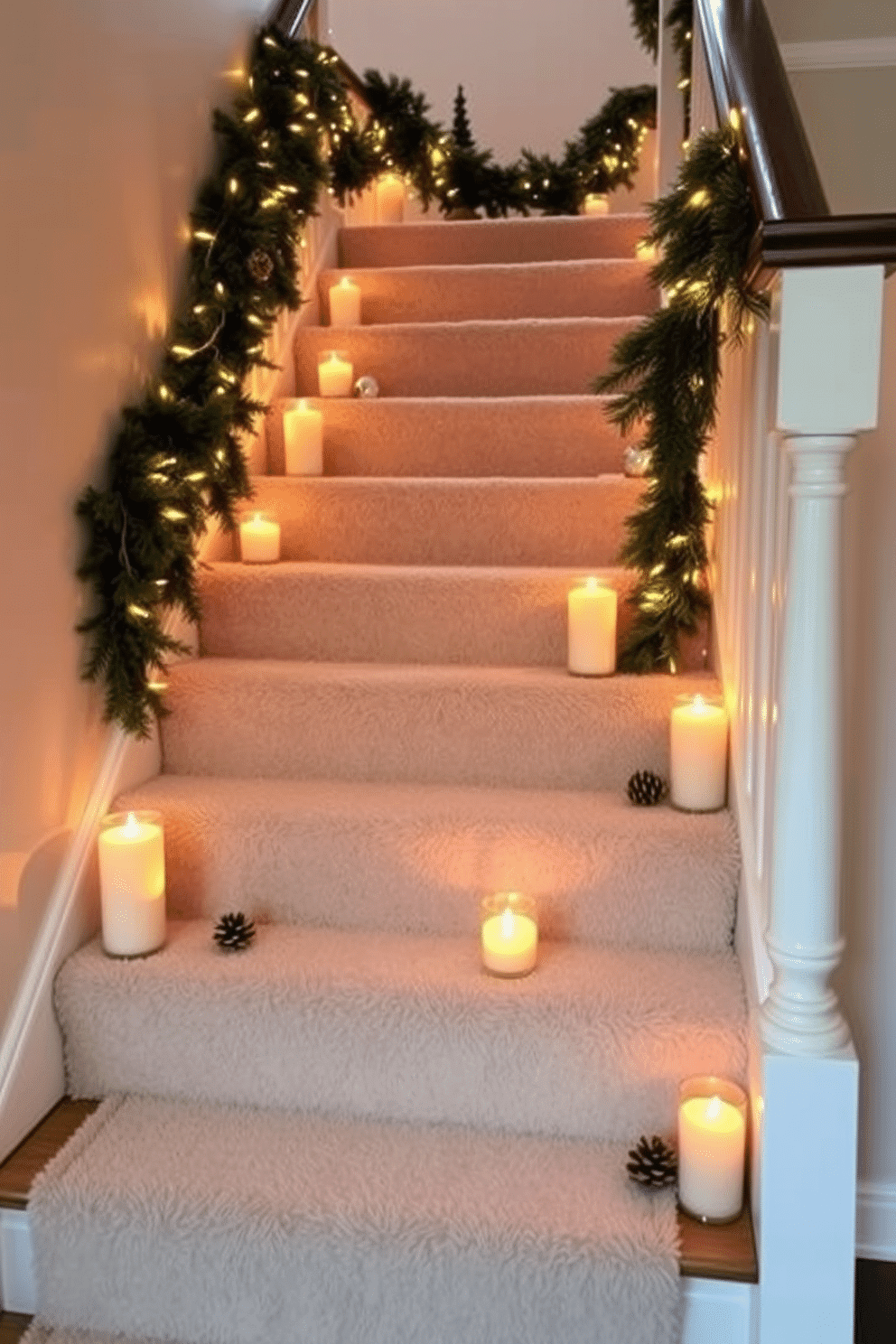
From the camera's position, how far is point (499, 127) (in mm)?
5254

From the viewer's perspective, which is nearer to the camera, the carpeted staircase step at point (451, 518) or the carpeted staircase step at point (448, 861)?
the carpeted staircase step at point (448, 861)

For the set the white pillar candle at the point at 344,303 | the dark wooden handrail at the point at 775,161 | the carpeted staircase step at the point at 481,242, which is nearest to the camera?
the dark wooden handrail at the point at 775,161

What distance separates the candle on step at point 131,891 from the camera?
183 cm

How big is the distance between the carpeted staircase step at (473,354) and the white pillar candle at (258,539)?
71 centimetres

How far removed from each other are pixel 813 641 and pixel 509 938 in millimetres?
670

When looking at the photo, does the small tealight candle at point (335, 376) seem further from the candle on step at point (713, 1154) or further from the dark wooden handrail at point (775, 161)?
the candle on step at point (713, 1154)

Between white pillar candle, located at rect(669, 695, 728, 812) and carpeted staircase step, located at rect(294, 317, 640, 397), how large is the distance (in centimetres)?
129

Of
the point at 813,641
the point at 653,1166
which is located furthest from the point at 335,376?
the point at 653,1166

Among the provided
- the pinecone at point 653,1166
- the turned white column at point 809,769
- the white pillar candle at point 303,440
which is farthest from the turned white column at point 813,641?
the white pillar candle at point 303,440

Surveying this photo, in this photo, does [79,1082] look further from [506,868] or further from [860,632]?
[860,632]

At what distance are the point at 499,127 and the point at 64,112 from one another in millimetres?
3794

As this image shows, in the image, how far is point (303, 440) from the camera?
274cm

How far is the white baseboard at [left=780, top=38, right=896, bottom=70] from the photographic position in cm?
225

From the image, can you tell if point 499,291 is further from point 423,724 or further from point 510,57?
point 510,57
